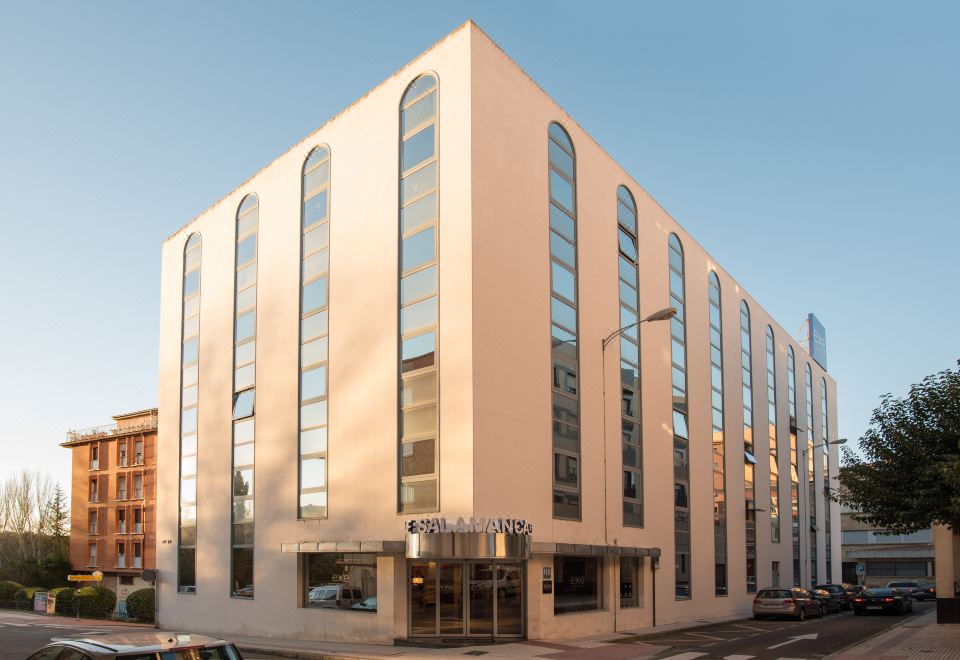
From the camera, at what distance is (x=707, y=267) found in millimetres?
38969

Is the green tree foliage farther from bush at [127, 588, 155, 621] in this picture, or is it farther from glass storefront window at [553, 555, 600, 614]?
bush at [127, 588, 155, 621]

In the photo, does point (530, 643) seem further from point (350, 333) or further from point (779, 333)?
point (779, 333)

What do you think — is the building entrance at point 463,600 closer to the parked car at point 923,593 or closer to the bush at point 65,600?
the bush at point 65,600

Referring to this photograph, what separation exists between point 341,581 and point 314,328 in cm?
772

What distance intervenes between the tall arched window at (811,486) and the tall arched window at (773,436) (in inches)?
299

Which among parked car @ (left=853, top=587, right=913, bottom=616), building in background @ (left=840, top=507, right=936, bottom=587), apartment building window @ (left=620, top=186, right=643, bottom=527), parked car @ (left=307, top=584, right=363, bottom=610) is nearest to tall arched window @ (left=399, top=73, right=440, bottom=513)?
parked car @ (left=307, top=584, right=363, bottom=610)

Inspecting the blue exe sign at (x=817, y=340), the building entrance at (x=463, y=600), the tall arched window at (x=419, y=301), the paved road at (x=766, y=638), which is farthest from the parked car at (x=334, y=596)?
the blue exe sign at (x=817, y=340)

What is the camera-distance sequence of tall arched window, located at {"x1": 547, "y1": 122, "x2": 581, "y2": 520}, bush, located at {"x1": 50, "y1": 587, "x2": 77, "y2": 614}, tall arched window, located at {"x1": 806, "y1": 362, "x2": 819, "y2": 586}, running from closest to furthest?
tall arched window, located at {"x1": 547, "y1": 122, "x2": 581, "y2": 520} → bush, located at {"x1": 50, "y1": 587, "x2": 77, "y2": 614} → tall arched window, located at {"x1": 806, "y1": 362, "x2": 819, "y2": 586}

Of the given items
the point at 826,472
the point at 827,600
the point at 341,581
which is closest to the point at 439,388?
the point at 341,581

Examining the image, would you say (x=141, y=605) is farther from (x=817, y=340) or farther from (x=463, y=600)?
(x=817, y=340)

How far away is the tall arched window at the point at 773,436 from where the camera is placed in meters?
44.1

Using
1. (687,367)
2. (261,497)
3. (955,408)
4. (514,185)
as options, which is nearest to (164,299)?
(261,497)

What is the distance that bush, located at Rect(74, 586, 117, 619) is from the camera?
43.4 meters

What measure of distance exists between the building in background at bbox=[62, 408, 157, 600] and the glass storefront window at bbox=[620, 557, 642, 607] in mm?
40833
